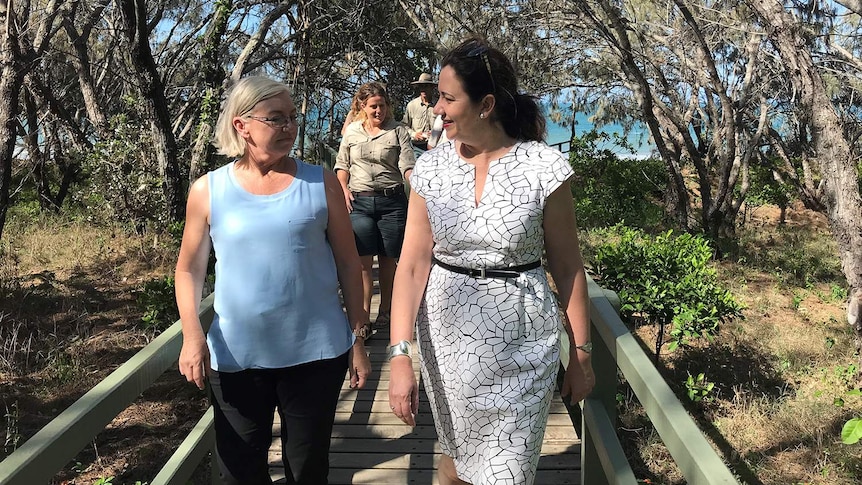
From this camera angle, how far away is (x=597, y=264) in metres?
6.34

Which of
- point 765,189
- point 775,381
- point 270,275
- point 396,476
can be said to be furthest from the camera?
point 765,189

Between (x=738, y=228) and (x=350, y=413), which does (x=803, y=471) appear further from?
(x=738, y=228)

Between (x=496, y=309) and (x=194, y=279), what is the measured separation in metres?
0.90

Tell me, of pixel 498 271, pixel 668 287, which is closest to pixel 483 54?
pixel 498 271

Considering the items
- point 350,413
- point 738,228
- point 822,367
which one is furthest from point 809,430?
point 738,228

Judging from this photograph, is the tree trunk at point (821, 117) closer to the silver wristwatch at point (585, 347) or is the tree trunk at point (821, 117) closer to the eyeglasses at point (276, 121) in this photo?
the silver wristwatch at point (585, 347)

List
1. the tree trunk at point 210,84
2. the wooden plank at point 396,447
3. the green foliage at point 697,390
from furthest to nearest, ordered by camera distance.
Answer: the tree trunk at point 210,84
the green foliage at point 697,390
the wooden plank at point 396,447

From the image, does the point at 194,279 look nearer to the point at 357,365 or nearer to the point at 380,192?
the point at 357,365

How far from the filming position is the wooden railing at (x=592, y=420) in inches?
57.8

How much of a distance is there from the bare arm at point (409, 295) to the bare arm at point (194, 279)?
1.86 ft

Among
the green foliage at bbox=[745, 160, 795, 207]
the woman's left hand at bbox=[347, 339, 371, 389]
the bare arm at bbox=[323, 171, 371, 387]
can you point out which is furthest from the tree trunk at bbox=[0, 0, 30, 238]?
the green foliage at bbox=[745, 160, 795, 207]

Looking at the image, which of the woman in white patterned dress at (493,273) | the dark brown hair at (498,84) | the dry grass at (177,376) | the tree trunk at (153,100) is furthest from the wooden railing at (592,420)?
the tree trunk at (153,100)

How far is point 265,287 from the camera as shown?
82.4 inches

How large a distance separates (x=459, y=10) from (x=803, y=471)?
9.30 m
